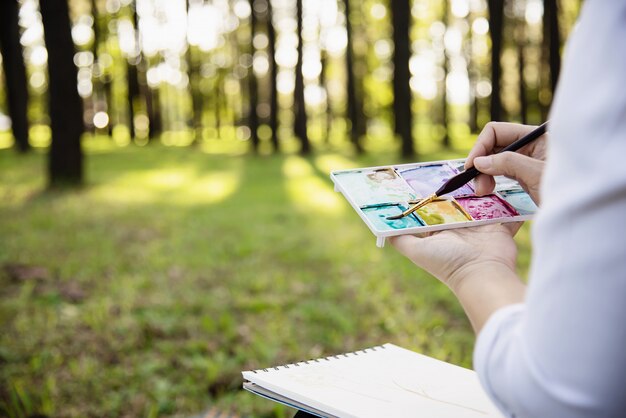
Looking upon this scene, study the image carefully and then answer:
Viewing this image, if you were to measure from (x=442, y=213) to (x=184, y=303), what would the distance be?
3559mm

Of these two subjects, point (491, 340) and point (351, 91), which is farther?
point (351, 91)

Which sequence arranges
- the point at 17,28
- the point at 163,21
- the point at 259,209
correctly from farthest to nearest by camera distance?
the point at 163,21 → the point at 17,28 → the point at 259,209

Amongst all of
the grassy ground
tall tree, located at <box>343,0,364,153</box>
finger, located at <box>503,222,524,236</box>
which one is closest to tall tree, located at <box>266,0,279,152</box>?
tall tree, located at <box>343,0,364,153</box>

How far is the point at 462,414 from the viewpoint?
1.42 m

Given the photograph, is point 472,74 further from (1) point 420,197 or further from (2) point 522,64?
(1) point 420,197

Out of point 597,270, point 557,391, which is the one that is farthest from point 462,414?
point 597,270

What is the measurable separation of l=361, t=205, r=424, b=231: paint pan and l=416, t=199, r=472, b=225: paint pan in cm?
3

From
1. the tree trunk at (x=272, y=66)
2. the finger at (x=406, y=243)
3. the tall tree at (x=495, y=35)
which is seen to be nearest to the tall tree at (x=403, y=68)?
the tall tree at (x=495, y=35)

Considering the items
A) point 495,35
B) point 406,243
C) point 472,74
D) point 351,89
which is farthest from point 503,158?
point 472,74

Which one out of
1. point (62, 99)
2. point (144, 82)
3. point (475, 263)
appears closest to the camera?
point (475, 263)

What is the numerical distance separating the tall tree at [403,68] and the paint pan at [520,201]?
42.3 ft

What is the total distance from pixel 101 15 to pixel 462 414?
27.9m

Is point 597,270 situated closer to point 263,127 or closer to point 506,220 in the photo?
point 506,220

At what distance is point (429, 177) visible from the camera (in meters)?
1.77
